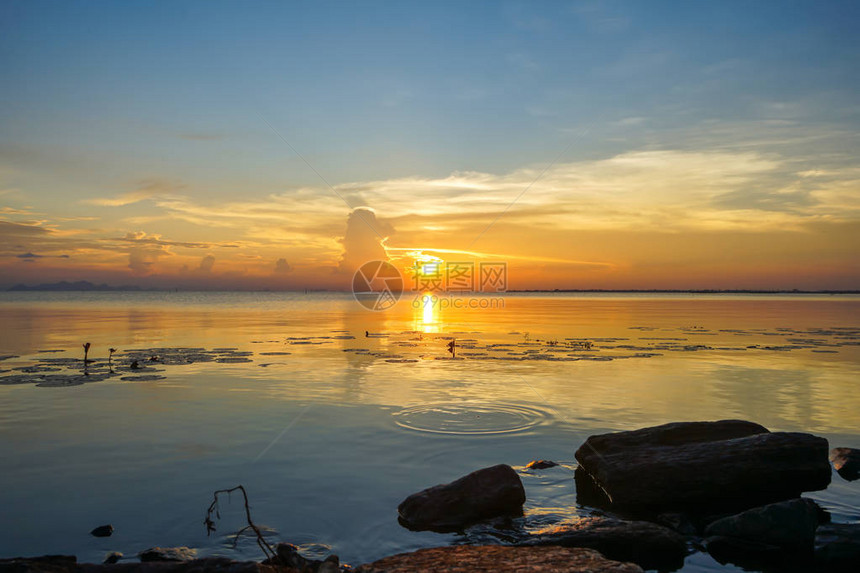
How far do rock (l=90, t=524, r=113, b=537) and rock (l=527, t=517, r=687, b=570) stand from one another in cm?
629

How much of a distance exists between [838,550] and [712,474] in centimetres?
219

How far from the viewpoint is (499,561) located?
695cm

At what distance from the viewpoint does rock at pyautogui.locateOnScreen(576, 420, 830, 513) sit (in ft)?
31.7

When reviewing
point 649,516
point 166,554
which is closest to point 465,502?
point 649,516

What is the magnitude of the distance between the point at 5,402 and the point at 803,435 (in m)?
21.6

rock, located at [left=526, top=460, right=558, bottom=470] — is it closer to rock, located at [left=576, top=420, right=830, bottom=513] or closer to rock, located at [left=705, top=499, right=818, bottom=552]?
rock, located at [left=576, top=420, right=830, bottom=513]

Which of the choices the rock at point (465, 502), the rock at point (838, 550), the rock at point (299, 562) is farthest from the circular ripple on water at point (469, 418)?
the rock at point (838, 550)

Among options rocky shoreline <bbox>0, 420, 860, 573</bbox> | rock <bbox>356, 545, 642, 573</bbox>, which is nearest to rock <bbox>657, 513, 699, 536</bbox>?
rocky shoreline <bbox>0, 420, 860, 573</bbox>

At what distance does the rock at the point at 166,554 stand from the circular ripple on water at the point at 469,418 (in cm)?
755

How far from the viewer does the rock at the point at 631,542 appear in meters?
7.89

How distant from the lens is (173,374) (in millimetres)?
23484

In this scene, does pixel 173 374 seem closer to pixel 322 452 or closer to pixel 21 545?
pixel 322 452

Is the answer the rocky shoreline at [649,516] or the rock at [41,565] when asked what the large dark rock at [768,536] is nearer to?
the rocky shoreline at [649,516]

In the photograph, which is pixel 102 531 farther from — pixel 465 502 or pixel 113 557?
pixel 465 502
